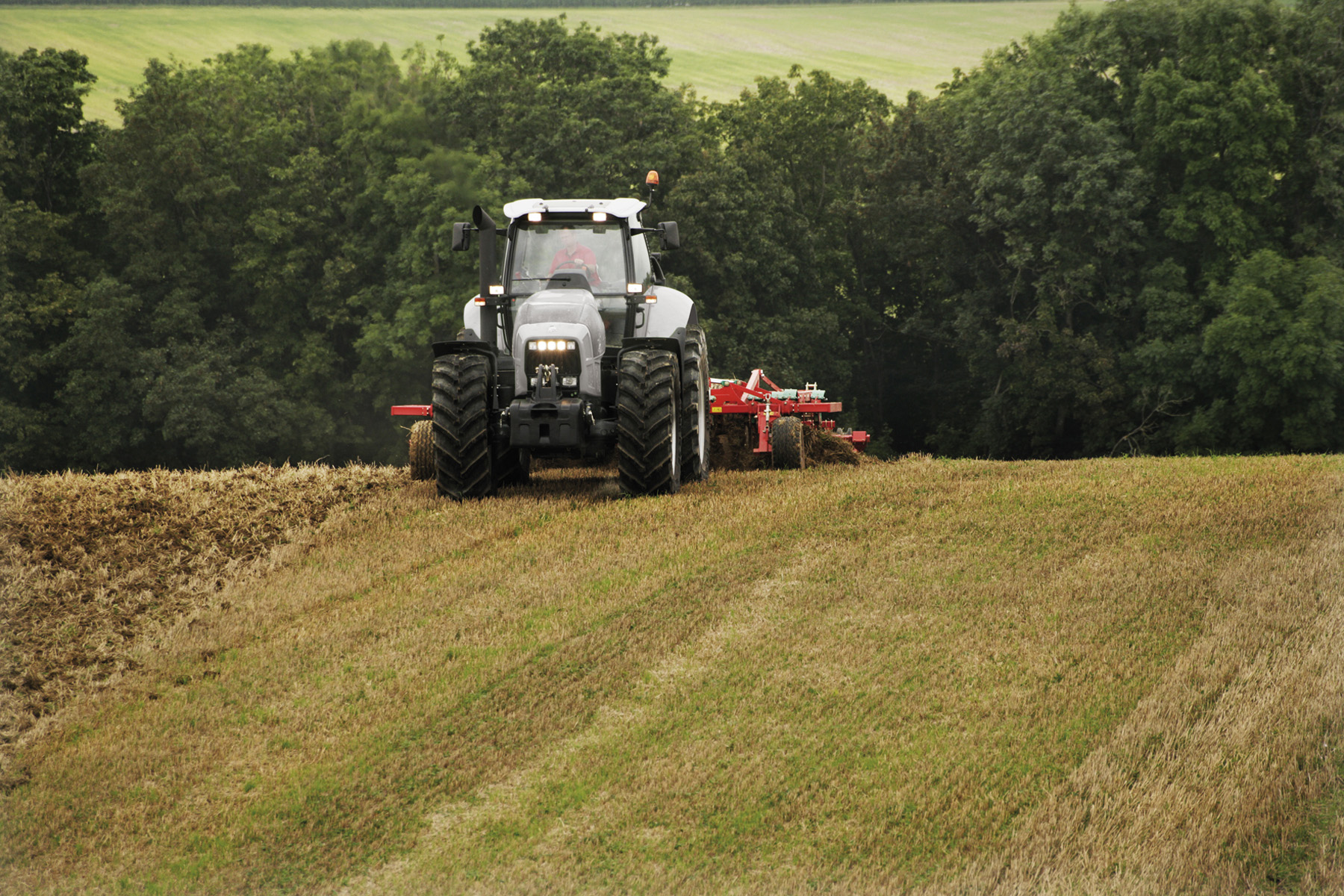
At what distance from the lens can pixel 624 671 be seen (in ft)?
21.7

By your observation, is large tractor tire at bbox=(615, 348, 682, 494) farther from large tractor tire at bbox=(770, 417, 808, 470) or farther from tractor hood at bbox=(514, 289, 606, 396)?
large tractor tire at bbox=(770, 417, 808, 470)

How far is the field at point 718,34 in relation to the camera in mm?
28594

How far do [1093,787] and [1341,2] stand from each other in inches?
1127

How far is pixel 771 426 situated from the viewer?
13.1 m

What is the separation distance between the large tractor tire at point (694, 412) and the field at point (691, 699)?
1.34 metres

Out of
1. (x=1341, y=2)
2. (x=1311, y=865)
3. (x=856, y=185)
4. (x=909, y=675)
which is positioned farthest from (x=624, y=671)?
(x=856, y=185)

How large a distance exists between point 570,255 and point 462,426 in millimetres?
2306

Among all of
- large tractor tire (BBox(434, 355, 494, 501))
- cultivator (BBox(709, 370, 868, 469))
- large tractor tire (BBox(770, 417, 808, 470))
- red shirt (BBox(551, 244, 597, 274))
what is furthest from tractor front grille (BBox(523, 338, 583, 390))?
large tractor tire (BBox(770, 417, 808, 470))

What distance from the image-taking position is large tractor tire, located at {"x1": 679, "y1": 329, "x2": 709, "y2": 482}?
11.0 metres

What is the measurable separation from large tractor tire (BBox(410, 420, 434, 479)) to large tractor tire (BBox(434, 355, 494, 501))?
1.29 meters

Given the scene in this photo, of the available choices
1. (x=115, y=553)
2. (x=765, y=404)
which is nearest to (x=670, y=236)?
(x=765, y=404)

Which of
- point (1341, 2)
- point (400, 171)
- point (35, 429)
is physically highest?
point (1341, 2)

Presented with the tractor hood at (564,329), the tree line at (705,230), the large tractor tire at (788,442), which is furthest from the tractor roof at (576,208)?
the tree line at (705,230)

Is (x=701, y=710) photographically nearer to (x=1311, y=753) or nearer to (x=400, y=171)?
(x=1311, y=753)
